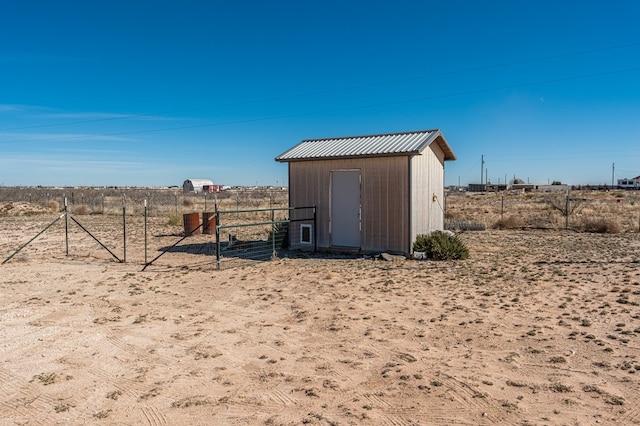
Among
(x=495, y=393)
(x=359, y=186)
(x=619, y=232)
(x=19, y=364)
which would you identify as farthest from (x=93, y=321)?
(x=619, y=232)

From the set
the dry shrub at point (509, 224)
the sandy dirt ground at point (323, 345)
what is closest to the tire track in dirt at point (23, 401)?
the sandy dirt ground at point (323, 345)

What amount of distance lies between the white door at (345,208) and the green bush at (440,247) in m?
1.92

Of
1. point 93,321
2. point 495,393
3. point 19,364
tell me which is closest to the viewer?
point 495,393

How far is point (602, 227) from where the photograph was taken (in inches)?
737

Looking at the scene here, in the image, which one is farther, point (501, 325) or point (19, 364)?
point (501, 325)

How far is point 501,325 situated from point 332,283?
12.5ft

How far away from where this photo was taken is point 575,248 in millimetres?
14312

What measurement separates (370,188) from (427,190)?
1.98m

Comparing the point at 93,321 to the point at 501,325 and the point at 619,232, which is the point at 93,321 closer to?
the point at 501,325

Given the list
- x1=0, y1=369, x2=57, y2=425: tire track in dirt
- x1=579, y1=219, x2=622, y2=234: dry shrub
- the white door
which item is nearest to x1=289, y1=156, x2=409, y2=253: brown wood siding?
the white door

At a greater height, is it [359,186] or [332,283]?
[359,186]

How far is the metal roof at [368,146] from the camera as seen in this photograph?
12961 millimetres

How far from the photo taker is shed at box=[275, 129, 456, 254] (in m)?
12.9

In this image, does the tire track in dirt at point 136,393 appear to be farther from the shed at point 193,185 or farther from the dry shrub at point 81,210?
the shed at point 193,185
